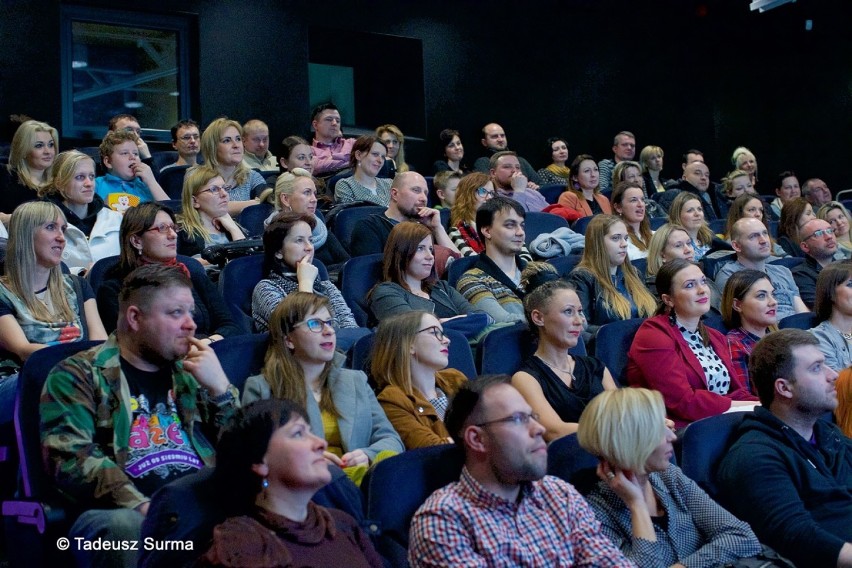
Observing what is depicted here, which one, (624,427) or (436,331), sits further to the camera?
(436,331)

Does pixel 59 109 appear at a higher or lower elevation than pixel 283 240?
higher

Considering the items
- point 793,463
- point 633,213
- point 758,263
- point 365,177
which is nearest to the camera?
point 793,463

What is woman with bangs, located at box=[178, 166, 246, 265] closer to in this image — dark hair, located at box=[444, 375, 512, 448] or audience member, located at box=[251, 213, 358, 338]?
audience member, located at box=[251, 213, 358, 338]

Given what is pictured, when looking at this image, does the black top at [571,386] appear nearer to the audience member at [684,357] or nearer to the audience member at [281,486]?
the audience member at [684,357]

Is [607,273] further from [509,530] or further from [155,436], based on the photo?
[155,436]

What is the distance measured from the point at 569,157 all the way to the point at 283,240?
526 centimetres

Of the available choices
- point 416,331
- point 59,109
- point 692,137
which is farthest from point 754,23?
point 416,331

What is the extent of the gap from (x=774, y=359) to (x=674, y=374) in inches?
24.2

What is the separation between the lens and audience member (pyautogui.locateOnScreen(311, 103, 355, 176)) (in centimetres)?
621

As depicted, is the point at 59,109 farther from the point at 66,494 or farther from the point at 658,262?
the point at 66,494

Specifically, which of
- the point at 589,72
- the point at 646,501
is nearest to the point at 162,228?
the point at 646,501

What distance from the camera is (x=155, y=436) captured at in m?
2.29

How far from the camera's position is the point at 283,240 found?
373cm

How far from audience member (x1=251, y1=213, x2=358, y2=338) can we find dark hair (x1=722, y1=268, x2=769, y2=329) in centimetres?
144
